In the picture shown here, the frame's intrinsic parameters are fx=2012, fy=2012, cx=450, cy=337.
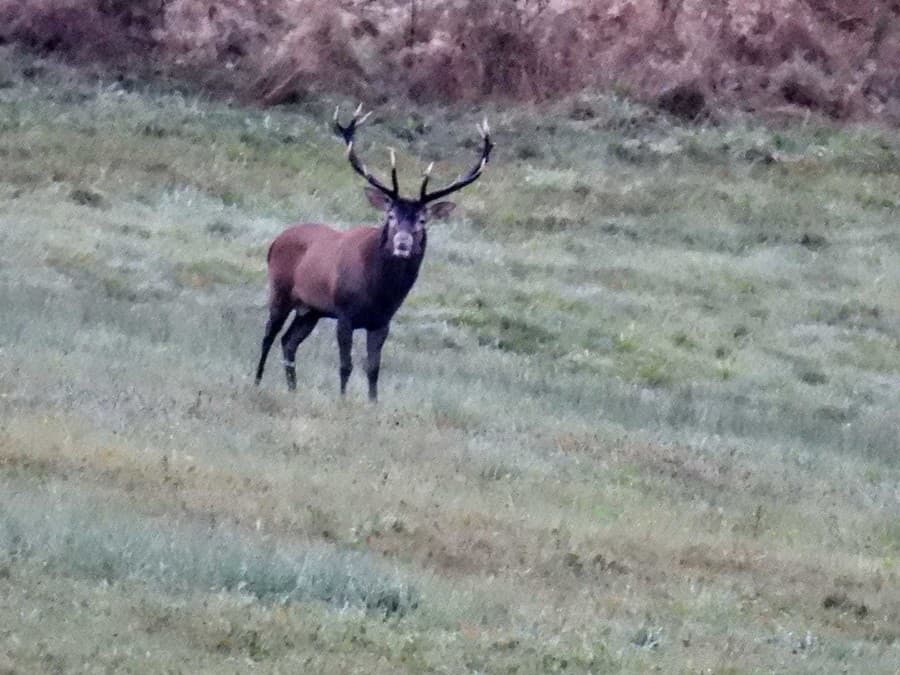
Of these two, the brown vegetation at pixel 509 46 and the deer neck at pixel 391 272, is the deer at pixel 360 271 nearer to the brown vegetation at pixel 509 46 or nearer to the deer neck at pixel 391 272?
the deer neck at pixel 391 272

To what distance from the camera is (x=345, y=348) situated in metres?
16.5

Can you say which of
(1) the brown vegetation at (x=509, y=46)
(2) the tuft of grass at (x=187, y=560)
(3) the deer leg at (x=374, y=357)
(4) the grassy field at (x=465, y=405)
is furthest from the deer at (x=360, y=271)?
(1) the brown vegetation at (x=509, y=46)

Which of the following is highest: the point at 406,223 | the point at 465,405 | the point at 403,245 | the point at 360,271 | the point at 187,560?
the point at 187,560

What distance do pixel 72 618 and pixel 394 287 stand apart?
9182 mm

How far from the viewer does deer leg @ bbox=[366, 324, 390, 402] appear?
1638 centimetres

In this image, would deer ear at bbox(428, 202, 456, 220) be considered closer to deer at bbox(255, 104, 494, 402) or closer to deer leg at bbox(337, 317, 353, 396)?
deer at bbox(255, 104, 494, 402)

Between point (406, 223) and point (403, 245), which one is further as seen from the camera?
point (406, 223)

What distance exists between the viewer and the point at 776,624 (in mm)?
9742

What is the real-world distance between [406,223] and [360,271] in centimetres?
62

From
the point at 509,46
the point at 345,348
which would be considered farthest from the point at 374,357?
the point at 509,46

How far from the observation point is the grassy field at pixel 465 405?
8.71 m

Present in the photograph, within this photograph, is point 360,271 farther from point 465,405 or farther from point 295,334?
point 465,405

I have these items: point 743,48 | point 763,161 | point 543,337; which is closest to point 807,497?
point 543,337

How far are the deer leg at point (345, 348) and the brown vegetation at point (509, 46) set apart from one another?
21.4 meters
